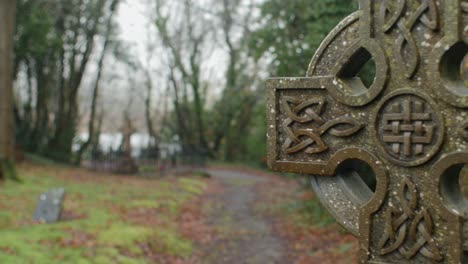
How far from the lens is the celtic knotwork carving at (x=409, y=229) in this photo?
3.19 m

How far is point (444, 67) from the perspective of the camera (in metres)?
3.17

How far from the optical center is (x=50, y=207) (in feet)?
35.4

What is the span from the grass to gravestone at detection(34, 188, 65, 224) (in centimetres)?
27

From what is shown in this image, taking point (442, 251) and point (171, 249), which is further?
point (171, 249)

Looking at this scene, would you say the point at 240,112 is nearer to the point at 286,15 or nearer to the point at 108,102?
the point at 286,15

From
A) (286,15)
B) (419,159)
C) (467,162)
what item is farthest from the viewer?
(286,15)

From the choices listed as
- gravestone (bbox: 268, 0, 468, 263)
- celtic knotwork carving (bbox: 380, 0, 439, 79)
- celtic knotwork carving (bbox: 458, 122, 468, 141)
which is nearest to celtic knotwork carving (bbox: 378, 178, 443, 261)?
gravestone (bbox: 268, 0, 468, 263)

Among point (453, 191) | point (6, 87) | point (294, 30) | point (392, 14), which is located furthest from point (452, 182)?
point (6, 87)

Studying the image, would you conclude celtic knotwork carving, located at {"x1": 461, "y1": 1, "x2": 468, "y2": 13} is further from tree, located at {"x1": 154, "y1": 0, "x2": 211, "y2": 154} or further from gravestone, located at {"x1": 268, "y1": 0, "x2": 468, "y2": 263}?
tree, located at {"x1": 154, "y1": 0, "x2": 211, "y2": 154}

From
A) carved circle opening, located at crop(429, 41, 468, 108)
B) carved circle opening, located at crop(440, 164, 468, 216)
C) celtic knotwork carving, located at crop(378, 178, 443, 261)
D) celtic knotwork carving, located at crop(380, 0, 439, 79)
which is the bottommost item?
celtic knotwork carving, located at crop(378, 178, 443, 261)

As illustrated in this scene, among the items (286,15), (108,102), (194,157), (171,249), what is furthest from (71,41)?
(108,102)

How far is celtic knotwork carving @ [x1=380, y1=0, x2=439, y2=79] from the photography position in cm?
313

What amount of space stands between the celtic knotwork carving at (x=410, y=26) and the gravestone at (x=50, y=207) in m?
9.07

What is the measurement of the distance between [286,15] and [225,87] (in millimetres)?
23047
